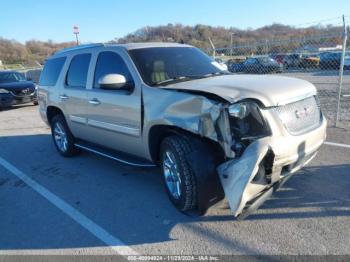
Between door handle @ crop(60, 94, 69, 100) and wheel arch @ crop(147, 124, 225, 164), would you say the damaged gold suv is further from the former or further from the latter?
door handle @ crop(60, 94, 69, 100)

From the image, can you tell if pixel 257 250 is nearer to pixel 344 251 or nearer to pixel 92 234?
pixel 344 251

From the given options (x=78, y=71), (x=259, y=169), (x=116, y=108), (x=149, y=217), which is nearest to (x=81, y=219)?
(x=149, y=217)

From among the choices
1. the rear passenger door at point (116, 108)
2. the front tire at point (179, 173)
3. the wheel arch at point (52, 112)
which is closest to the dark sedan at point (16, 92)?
the wheel arch at point (52, 112)

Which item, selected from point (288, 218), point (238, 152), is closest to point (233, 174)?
point (238, 152)

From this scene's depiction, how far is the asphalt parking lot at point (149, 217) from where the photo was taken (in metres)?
3.35

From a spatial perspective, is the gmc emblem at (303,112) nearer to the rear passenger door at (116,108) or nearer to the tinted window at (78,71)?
the rear passenger door at (116,108)

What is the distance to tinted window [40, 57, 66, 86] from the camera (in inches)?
252

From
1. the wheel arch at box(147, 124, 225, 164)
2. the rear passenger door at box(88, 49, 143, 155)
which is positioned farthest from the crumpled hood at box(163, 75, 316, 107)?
the rear passenger door at box(88, 49, 143, 155)

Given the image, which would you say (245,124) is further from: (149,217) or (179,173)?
(149,217)

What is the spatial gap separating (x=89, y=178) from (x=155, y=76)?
2.02m

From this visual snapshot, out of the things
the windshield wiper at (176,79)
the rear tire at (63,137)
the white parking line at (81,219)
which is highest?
the windshield wiper at (176,79)

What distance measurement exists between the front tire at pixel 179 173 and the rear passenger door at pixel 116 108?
57 cm

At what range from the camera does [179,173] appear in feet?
12.2

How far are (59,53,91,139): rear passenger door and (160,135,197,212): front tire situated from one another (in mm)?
2013
